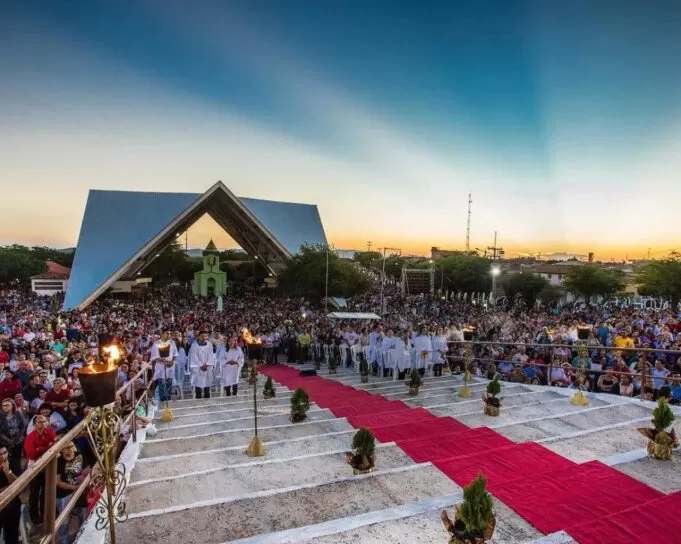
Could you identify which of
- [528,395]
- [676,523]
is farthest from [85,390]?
[528,395]

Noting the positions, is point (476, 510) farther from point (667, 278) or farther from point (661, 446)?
point (667, 278)

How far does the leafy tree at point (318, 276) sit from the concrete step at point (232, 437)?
25.3 meters

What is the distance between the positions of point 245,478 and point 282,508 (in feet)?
2.32

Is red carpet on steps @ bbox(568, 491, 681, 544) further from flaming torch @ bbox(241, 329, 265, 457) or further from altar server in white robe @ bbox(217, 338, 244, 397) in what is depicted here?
altar server in white robe @ bbox(217, 338, 244, 397)

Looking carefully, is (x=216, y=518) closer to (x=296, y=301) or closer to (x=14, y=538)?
(x=14, y=538)

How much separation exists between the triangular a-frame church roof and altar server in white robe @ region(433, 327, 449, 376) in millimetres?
21464

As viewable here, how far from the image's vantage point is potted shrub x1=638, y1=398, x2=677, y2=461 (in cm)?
433

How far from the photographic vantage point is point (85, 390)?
2490 millimetres

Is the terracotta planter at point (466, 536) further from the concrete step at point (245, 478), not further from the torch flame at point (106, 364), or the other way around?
the torch flame at point (106, 364)

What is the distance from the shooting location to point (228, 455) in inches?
183

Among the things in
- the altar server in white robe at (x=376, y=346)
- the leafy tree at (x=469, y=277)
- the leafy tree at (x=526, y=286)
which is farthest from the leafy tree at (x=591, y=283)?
the altar server in white robe at (x=376, y=346)

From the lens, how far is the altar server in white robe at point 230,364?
354 inches

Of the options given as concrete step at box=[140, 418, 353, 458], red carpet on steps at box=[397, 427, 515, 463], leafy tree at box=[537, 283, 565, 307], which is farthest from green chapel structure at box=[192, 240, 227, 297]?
red carpet on steps at box=[397, 427, 515, 463]

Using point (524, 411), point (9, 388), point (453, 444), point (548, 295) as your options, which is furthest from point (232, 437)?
point (548, 295)
